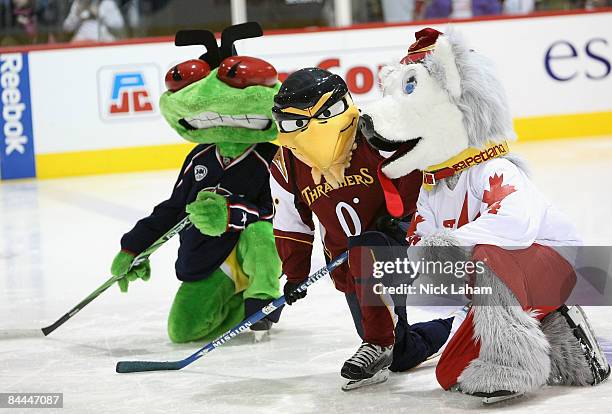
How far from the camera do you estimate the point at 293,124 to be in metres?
2.71

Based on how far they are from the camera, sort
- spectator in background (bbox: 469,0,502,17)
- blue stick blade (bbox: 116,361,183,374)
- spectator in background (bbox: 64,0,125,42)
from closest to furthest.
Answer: blue stick blade (bbox: 116,361,183,374) < spectator in background (bbox: 64,0,125,42) < spectator in background (bbox: 469,0,502,17)

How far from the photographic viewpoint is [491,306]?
2.44 metres

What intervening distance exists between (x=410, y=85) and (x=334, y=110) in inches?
9.2

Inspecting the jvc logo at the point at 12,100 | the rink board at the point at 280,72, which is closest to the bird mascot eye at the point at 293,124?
the rink board at the point at 280,72

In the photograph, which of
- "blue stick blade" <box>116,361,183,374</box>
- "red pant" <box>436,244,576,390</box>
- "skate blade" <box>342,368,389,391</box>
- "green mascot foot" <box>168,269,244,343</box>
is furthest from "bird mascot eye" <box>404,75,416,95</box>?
"green mascot foot" <box>168,269,244,343</box>

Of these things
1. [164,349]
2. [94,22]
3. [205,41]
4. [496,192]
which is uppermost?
[94,22]

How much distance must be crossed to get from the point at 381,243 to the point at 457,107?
16.2 inches

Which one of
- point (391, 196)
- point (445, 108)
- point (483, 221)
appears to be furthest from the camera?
point (391, 196)

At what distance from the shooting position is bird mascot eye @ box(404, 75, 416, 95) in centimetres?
256

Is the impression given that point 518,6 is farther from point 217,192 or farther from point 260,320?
point 260,320

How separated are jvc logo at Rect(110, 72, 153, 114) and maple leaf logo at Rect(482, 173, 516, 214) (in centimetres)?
538

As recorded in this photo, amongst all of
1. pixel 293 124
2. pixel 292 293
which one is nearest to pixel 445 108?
pixel 293 124

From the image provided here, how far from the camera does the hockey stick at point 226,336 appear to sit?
278cm

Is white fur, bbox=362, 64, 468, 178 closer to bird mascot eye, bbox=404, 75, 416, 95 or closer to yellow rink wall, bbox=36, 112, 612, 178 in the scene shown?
bird mascot eye, bbox=404, 75, 416, 95
